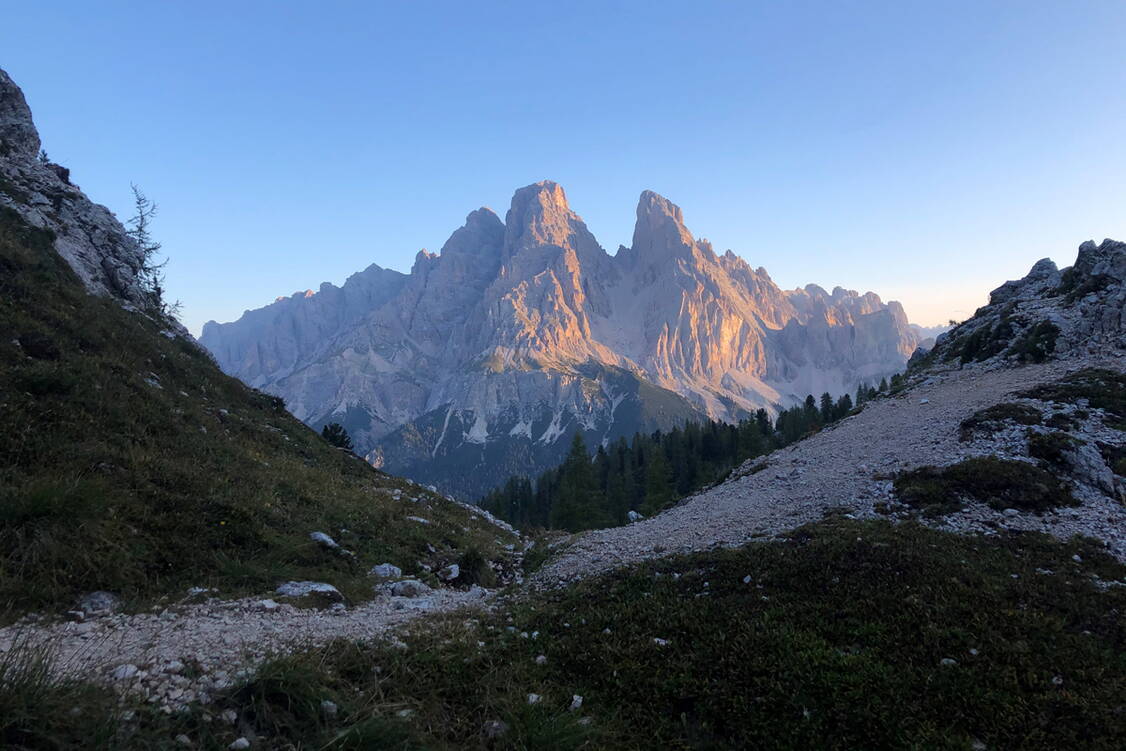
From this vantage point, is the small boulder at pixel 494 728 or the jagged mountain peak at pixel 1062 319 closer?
the small boulder at pixel 494 728

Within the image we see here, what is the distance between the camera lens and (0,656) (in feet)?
19.6

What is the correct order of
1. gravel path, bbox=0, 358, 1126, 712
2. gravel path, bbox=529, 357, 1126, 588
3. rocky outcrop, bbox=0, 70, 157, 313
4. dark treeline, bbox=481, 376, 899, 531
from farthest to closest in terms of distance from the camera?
dark treeline, bbox=481, 376, 899, 531
rocky outcrop, bbox=0, 70, 157, 313
gravel path, bbox=529, 357, 1126, 588
gravel path, bbox=0, 358, 1126, 712

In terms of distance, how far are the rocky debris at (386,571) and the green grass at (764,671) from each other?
5.40m

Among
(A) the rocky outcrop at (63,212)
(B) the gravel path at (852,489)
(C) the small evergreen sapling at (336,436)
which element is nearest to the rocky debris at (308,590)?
(B) the gravel path at (852,489)

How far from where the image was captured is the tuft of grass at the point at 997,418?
872 inches

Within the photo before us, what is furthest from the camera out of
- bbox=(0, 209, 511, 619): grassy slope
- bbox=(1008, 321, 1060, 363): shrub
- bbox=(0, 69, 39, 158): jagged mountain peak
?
Result: bbox=(0, 69, 39, 158): jagged mountain peak

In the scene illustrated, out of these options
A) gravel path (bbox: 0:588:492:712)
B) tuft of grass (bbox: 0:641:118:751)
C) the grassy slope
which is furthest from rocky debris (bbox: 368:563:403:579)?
tuft of grass (bbox: 0:641:118:751)

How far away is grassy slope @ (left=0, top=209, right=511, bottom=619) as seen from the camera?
416 inches

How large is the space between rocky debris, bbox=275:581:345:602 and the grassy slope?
1.19ft

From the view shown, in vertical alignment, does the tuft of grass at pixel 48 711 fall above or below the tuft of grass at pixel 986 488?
above

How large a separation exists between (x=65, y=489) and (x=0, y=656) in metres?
6.55

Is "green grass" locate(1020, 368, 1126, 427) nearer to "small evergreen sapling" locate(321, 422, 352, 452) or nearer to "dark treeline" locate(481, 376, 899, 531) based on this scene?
"dark treeline" locate(481, 376, 899, 531)

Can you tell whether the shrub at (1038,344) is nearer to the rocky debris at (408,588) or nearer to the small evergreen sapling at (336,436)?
the rocky debris at (408,588)

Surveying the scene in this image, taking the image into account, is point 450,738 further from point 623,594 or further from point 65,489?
point 65,489
